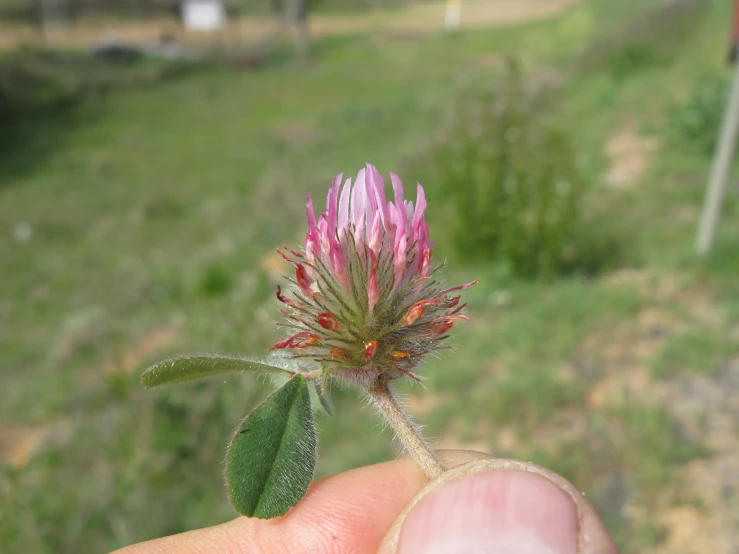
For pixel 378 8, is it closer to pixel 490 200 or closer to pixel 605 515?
pixel 490 200

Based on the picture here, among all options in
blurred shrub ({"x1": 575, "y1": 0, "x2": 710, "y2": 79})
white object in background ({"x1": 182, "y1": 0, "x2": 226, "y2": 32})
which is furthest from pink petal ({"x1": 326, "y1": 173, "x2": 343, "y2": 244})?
white object in background ({"x1": 182, "y1": 0, "x2": 226, "y2": 32})

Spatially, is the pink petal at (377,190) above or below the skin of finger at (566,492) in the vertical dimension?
above

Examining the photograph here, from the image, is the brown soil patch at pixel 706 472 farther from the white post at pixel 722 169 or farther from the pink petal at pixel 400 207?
the pink petal at pixel 400 207

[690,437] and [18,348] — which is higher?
[690,437]

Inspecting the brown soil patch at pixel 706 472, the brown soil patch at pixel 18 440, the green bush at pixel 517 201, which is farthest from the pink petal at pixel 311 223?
the brown soil patch at pixel 18 440

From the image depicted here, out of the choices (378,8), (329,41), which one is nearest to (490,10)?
(378,8)

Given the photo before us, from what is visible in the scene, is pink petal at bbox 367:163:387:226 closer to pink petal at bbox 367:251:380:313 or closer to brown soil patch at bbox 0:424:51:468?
pink petal at bbox 367:251:380:313
